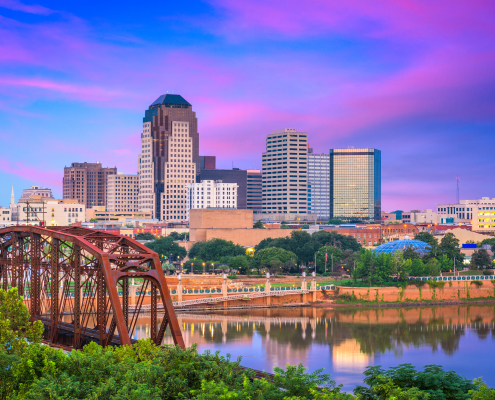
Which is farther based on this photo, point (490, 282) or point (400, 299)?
point (490, 282)

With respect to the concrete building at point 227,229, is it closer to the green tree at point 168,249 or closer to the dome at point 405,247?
the green tree at point 168,249

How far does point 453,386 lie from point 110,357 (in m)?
15.9

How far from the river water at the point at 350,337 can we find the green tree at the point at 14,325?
22569mm

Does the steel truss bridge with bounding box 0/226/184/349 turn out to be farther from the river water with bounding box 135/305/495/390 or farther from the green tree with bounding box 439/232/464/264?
the green tree with bounding box 439/232/464/264

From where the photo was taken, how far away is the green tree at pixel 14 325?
3278 cm

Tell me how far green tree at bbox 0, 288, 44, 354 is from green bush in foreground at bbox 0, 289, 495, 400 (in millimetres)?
103

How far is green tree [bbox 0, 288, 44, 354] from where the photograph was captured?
108 feet

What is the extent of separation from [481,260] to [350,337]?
2135 inches

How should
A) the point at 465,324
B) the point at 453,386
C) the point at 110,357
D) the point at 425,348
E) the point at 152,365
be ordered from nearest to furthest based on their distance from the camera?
the point at 152,365
the point at 110,357
the point at 453,386
the point at 425,348
the point at 465,324

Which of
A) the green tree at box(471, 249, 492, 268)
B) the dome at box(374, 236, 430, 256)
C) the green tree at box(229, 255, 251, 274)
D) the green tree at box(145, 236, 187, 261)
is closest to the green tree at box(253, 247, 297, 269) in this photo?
the green tree at box(229, 255, 251, 274)

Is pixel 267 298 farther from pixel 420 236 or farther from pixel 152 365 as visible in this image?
pixel 152 365

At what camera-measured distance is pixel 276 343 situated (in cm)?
6506

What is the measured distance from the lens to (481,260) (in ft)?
377

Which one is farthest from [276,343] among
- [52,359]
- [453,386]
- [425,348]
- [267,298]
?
[52,359]
